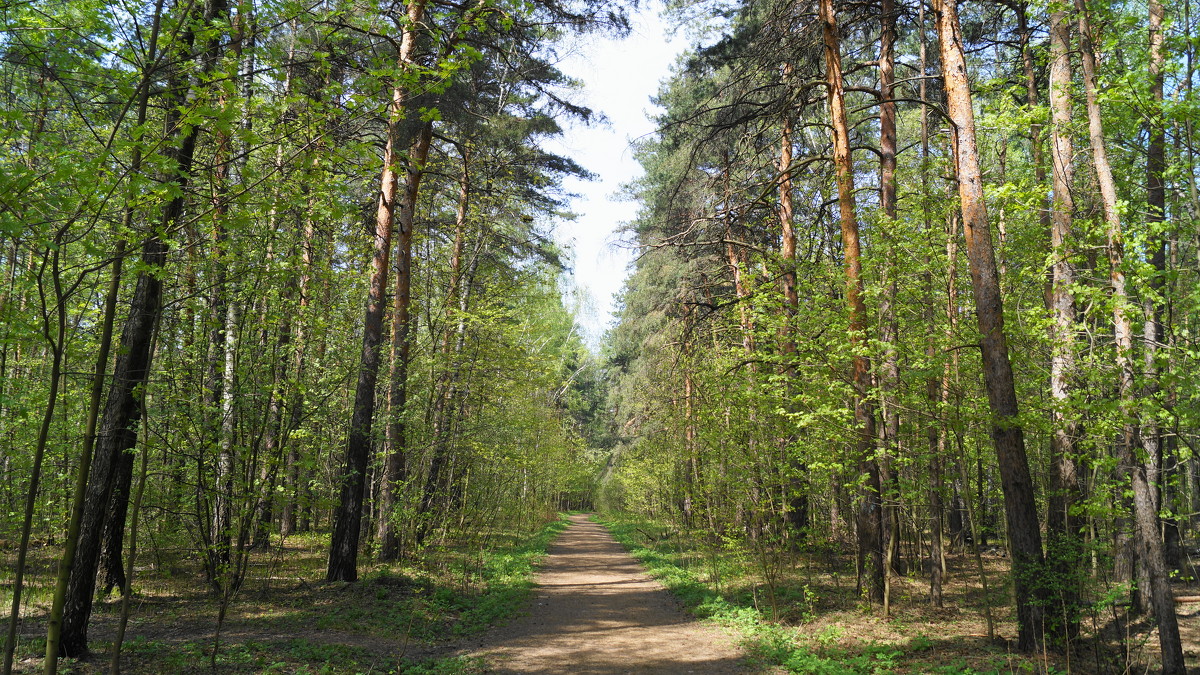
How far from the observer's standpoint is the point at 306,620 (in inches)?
294

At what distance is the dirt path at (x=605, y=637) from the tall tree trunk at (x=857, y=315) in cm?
239

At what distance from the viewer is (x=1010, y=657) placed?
228 inches

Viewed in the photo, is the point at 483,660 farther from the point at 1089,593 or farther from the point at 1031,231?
the point at 1031,231

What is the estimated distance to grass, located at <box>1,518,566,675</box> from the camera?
5.68m

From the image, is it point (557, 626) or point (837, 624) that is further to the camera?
point (557, 626)

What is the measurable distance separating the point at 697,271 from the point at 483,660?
10827mm

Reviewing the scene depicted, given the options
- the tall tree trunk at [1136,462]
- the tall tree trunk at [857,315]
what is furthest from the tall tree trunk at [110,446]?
the tall tree trunk at [1136,462]

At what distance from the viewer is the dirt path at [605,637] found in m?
6.66

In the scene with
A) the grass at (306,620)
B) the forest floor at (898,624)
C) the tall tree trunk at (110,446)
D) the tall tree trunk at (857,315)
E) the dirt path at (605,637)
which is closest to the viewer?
the tall tree trunk at (110,446)

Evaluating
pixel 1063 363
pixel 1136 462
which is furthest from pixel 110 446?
pixel 1136 462

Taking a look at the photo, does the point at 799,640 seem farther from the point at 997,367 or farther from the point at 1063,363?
the point at 1063,363

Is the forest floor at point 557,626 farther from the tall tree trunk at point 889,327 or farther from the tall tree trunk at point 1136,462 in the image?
the tall tree trunk at point 889,327

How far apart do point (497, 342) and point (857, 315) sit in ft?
22.4

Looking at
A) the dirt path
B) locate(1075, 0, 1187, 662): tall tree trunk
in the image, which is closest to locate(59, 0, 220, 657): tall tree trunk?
the dirt path
